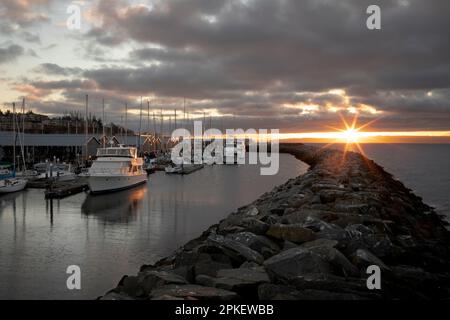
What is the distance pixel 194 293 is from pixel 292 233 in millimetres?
4763

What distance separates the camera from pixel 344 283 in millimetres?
7855

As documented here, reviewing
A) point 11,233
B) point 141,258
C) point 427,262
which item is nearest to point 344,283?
point 427,262

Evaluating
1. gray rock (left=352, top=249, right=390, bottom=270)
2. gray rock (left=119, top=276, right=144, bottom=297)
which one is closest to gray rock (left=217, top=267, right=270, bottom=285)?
gray rock (left=119, top=276, right=144, bottom=297)

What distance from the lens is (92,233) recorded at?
20578mm

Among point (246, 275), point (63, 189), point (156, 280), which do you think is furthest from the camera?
point (63, 189)

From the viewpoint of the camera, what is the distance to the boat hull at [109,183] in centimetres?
3472

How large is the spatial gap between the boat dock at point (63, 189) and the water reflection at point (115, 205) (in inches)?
66.1

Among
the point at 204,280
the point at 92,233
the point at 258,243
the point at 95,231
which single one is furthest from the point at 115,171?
the point at 204,280

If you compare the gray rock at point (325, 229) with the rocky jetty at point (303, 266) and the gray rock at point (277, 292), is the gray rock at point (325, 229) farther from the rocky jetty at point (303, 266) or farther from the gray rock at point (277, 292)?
the gray rock at point (277, 292)

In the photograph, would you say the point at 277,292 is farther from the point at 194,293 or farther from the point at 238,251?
the point at 238,251

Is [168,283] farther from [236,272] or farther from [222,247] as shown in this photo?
[222,247]

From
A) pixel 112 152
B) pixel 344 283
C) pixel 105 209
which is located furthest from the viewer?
pixel 112 152

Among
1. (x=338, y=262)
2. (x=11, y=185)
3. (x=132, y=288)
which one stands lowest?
(x=11, y=185)

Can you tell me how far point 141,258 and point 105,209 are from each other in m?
13.4
